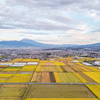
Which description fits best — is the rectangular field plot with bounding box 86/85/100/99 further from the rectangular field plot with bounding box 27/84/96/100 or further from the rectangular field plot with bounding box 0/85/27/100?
the rectangular field plot with bounding box 0/85/27/100

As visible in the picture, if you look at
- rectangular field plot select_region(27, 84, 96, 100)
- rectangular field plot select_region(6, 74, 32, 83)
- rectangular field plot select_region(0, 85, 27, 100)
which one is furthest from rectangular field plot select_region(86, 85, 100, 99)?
rectangular field plot select_region(6, 74, 32, 83)

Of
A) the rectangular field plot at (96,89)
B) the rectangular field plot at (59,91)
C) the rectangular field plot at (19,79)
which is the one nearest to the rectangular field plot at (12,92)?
the rectangular field plot at (59,91)

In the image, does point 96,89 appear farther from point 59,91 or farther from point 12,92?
point 12,92

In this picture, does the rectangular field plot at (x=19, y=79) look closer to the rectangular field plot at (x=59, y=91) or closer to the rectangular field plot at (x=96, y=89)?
the rectangular field plot at (x=59, y=91)

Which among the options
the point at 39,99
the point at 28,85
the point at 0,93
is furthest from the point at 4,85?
the point at 39,99

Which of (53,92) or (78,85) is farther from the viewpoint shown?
(78,85)

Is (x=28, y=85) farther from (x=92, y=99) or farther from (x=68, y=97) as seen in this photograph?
(x=92, y=99)
